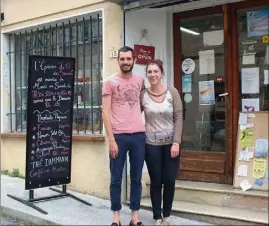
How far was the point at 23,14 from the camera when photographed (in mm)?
7543

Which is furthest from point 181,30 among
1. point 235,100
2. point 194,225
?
point 194,225

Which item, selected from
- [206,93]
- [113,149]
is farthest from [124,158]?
[206,93]

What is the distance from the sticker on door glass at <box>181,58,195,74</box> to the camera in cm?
618

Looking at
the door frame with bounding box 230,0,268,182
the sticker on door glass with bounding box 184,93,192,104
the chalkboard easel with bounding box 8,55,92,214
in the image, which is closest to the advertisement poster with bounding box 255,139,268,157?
the door frame with bounding box 230,0,268,182

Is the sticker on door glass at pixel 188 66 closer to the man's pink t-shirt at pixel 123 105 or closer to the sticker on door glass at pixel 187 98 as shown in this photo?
the sticker on door glass at pixel 187 98

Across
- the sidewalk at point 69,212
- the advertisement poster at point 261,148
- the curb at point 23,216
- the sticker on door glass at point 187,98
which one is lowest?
the curb at point 23,216

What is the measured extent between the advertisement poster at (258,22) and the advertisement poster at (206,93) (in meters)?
0.84

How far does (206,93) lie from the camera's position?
605 cm

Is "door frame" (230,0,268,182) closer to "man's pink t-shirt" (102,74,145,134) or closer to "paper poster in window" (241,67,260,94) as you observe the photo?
"paper poster in window" (241,67,260,94)

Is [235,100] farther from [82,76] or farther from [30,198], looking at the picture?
[30,198]

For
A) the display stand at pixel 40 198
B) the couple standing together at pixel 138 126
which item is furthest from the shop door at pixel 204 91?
the display stand at pixel 40 198

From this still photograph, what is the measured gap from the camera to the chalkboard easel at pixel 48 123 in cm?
568

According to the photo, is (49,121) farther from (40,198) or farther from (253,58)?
(253,58)

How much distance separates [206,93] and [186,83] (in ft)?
1.13
